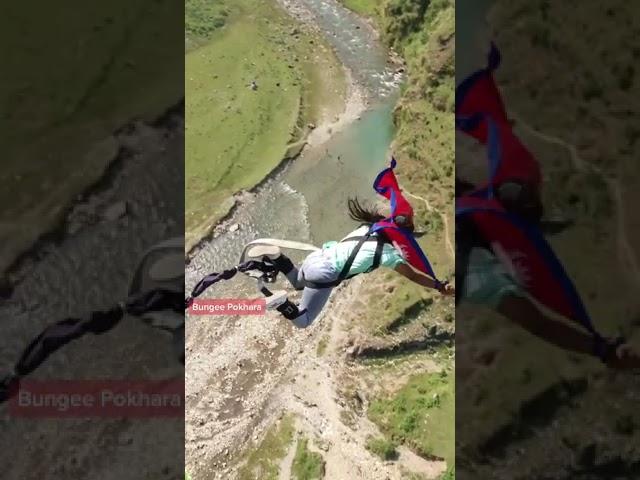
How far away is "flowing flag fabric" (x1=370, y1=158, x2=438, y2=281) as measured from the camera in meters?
2.25

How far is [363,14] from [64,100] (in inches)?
51.3

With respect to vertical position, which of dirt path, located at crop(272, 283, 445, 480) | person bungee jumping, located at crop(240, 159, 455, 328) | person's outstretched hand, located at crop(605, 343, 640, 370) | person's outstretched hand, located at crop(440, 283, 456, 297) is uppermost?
person bungee jumping, located at crop(240, 159, 455, 328)

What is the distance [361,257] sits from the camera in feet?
7.37

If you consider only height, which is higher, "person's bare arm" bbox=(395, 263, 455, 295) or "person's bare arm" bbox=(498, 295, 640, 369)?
"person's bare arm" bbox=(395, 263, 455, 295)

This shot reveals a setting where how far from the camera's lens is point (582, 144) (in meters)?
2.32

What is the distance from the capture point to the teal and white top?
224 centimetres

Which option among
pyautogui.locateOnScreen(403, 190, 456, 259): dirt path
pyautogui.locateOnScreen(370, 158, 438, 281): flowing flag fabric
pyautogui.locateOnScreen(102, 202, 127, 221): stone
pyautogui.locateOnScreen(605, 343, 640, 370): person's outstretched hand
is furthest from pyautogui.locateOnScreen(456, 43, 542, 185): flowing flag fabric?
pyautogui.locateOnScreen(102, 202, 127, 221): stone

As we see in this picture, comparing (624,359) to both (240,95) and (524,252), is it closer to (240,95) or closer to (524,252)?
(524,252)

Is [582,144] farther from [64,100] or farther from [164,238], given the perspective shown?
[64,100]

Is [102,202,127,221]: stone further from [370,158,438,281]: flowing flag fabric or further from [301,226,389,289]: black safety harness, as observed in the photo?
[370,158,438,281]: flowing flag fabric

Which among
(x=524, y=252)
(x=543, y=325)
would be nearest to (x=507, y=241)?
(x=524, y=252)

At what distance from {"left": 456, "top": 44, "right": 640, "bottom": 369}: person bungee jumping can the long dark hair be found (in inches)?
13.3

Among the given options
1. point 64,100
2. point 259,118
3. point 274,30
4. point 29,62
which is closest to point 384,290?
point 259,118

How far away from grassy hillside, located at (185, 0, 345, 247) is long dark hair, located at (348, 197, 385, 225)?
34cm
